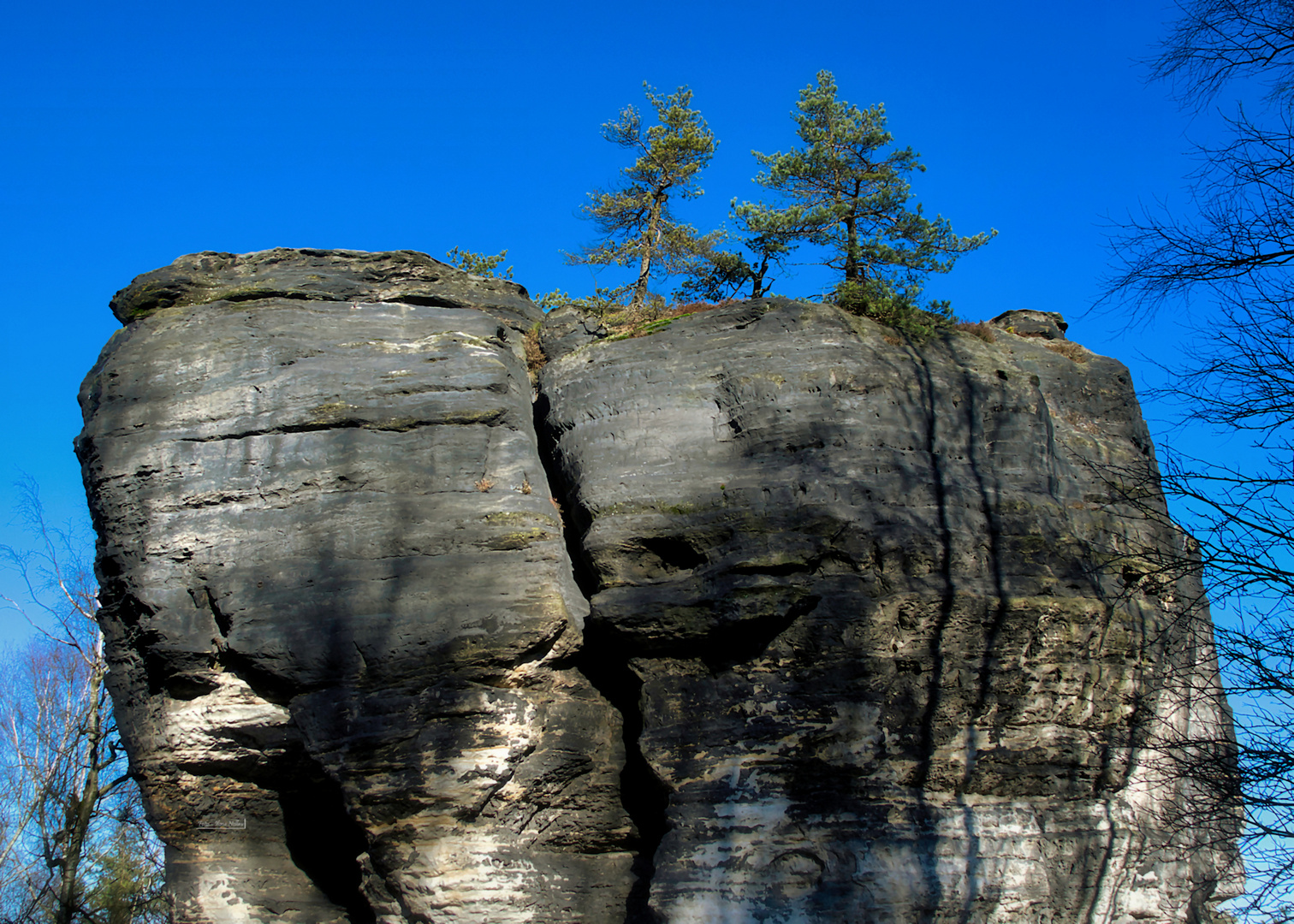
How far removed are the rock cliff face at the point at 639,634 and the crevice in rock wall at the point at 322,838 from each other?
0.18 feet

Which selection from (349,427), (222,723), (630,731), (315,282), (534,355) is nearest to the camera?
(222,723)

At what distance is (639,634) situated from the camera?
1009 cm

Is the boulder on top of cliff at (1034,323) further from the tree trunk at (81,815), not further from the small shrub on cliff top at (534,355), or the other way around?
the tree trunk at (81,815)

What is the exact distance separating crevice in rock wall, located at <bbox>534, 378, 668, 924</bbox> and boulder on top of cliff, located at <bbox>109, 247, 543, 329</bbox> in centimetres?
405

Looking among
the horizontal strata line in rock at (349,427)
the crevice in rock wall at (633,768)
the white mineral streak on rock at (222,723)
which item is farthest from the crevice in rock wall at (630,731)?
the white mineral streak on rock at (222,723)

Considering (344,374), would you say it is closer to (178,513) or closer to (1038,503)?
(178,513)

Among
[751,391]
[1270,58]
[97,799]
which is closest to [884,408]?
[751,391]

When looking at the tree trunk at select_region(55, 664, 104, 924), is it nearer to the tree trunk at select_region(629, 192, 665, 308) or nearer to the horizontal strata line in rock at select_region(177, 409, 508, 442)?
the horizontal strata line in rock at select_region(177, 409, 508, 442)

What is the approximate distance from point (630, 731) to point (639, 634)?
52.4 inches

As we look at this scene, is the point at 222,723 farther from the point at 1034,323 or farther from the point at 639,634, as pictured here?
the point at 1034,323

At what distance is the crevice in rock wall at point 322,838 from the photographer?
417 inches

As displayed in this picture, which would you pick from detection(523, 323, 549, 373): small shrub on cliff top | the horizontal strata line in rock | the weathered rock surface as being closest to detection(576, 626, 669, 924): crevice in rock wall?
the weathered rock surface

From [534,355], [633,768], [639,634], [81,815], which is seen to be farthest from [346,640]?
[81,815]

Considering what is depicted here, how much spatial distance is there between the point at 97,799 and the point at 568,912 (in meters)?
14.8
